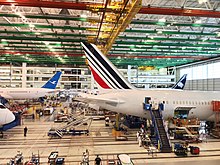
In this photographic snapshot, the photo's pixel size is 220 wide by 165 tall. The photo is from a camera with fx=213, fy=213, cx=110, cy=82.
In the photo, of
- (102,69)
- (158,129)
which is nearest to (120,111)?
(158,129)

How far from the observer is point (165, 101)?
2408 centimetres

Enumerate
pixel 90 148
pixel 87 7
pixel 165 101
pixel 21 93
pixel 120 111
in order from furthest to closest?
pixel 21 93
pixel 165 101
pixel 120 111
pixel 87 7
pixel 90 148

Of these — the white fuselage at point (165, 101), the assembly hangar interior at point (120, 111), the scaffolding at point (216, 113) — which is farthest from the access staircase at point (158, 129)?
the scaffolding at point (216, 113)

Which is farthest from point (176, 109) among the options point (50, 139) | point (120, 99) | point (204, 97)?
point (50, 139)

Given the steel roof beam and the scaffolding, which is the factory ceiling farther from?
the scaffolding

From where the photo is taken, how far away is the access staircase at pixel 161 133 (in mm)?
18331

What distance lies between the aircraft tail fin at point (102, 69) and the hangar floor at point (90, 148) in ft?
18.9

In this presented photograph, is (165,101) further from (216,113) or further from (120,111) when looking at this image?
(216,113)

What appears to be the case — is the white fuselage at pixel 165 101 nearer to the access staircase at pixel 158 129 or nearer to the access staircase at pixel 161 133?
the access staircase at pixel 158 129

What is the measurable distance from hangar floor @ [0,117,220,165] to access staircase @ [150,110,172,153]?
1.02 metres

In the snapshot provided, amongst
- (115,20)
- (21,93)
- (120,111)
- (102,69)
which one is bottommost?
(120,111)

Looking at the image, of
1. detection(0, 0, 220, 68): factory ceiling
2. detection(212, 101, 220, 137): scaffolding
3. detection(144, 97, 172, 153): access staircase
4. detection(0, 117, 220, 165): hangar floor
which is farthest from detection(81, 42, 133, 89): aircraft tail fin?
A: detection(212, 101, 220, 137): scaffolding

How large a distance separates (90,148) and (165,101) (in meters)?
10.3

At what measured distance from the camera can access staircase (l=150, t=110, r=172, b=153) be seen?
18331 millimetres
